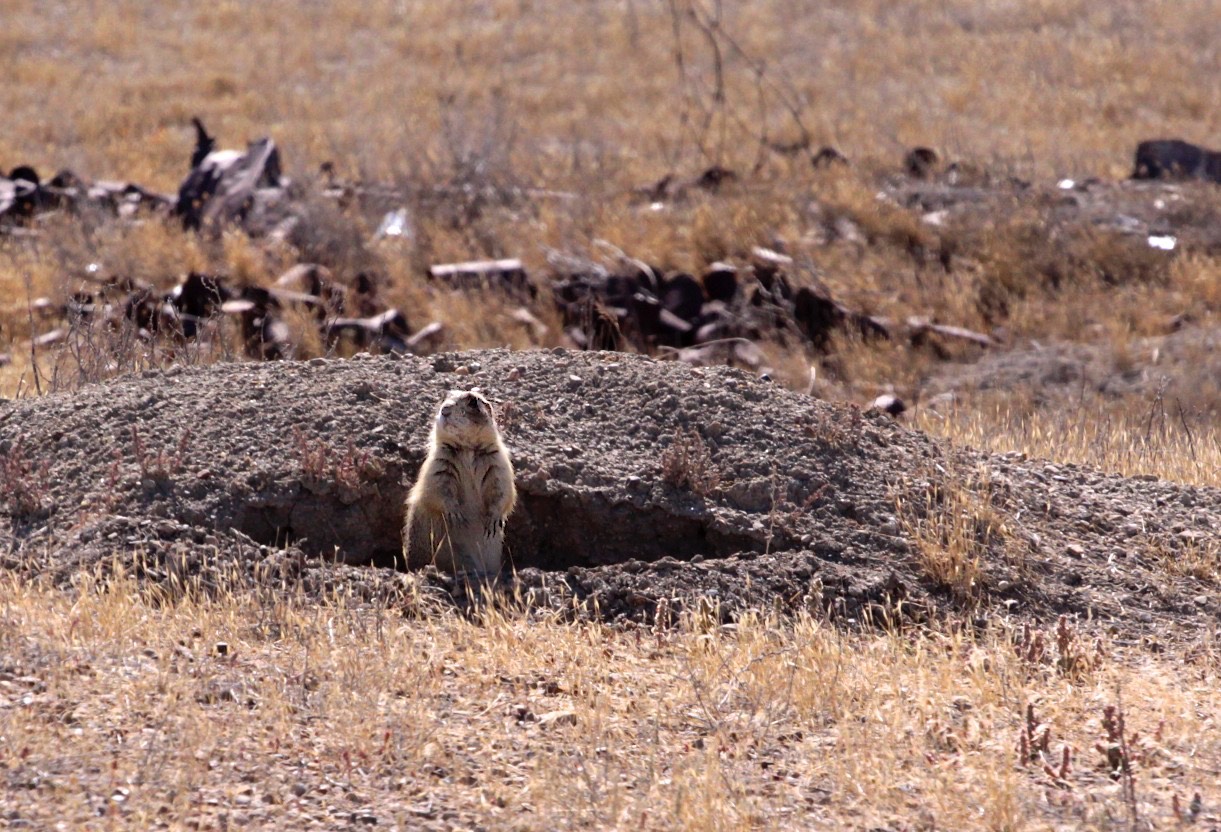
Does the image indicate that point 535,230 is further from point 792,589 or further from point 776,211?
point 792,589

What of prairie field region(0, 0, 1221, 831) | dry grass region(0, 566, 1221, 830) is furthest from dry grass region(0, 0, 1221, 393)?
dry grass region(0, 566, 1221, 830)

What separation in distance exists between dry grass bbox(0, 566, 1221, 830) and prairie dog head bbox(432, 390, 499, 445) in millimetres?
997

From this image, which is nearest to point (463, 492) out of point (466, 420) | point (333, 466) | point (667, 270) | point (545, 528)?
point (466, 420)

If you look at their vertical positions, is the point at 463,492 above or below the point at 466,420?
below

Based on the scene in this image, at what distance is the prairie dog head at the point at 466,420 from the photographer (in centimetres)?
666

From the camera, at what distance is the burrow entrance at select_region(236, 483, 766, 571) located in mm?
7016

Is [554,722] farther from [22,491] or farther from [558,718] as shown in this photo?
[22,491]

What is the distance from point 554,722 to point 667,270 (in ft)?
33.9

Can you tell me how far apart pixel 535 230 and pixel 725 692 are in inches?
411

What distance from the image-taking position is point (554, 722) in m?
5.15

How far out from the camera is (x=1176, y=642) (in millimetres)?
6363

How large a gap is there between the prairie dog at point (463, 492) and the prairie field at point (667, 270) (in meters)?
0.69

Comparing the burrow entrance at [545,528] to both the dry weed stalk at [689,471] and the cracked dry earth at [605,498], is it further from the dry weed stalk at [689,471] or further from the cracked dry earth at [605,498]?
the dry weed stalk at [689,471]

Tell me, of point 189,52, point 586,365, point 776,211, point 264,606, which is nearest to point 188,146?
point 189,52
